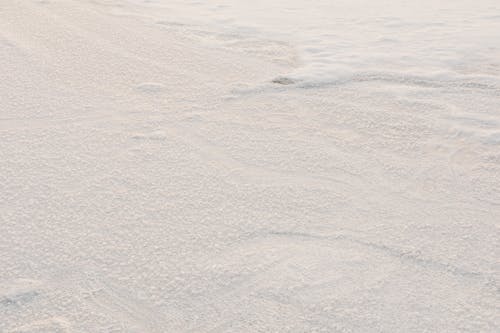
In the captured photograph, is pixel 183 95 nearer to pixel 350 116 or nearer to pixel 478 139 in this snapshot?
pixel 350 116

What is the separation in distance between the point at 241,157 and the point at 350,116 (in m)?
0.48

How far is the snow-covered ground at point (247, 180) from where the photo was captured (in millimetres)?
1207

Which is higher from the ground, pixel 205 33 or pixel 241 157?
pixel 205 33

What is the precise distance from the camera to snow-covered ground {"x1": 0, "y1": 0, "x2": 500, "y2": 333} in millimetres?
1207

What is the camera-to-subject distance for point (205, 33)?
2.86 meters

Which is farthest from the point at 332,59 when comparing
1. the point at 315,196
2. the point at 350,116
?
the point at 315,196

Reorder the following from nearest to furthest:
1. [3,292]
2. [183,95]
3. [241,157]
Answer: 1. [3,292]
2. [241,157]
3. [183,95]

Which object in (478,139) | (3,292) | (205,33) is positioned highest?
(205,33)

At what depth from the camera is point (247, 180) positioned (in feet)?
5.36

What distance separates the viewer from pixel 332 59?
254 centimetres

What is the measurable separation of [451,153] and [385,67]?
2.52ft

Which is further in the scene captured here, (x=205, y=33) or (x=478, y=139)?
(x=205, y=33)

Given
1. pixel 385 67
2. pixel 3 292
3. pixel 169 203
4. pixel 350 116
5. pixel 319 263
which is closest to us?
pixel 3 292

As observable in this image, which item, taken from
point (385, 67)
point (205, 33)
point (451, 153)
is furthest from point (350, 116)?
point (205, 33)
